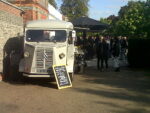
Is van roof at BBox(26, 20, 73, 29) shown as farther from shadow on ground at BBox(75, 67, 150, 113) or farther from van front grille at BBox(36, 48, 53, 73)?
shadow on ground at BBox(75, 67, 150, 113)

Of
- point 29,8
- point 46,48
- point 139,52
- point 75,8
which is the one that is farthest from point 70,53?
point 75,8

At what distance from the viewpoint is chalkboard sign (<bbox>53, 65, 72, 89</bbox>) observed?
44.2ft

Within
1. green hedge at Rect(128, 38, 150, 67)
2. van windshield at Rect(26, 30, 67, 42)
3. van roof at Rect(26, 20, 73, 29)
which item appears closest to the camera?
van windshield at Rect(26, 30, 67, 42)

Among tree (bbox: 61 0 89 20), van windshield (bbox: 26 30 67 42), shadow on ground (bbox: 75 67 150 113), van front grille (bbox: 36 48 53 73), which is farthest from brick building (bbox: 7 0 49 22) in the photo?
tree (bbox: 61 0 89 20)

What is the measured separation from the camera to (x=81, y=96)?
465 inches

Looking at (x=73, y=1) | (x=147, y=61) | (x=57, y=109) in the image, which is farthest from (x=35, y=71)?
(x=73, y=1)

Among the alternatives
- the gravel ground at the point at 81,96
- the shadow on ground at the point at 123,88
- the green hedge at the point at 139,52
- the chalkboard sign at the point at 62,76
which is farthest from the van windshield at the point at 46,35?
the green hedge at the point at 139,52

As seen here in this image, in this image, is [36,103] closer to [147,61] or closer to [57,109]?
[57,109]

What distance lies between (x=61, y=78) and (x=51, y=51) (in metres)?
1.10

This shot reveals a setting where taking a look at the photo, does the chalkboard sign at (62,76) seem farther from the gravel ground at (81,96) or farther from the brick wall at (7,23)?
the brick wall at (7,23)

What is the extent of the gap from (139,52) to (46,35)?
7.50m

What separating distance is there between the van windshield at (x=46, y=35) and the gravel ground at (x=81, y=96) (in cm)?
180

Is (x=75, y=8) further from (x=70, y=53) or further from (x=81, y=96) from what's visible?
(x=81, y=96)

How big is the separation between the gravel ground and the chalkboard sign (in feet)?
0.96
